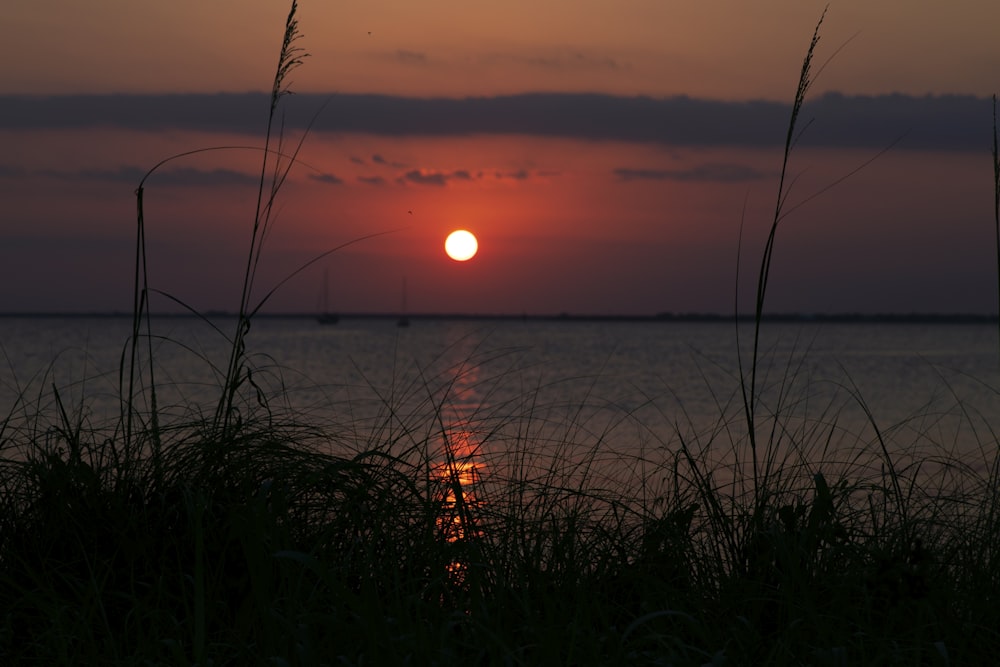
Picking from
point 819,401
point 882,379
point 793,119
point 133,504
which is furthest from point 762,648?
point 882,379

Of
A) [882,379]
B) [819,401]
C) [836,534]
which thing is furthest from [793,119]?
[882,379]

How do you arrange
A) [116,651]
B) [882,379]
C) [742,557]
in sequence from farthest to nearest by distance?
[882,379] → [742,557] → [116,651]

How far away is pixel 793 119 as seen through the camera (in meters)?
3.60

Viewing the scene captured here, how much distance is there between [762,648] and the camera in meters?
2.96

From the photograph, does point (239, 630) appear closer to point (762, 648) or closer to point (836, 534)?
point (762, 648)

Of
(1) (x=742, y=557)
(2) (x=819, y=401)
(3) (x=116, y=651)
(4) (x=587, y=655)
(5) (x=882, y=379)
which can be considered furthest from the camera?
(5) (x=882, y=379)

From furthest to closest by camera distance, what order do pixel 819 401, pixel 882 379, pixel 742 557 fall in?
pixel 882 379, pixel 819 401, pixel 742 557

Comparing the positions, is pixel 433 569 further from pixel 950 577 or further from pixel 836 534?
pixel 950 577

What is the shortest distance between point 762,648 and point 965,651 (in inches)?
22.1

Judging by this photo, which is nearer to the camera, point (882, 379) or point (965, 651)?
point (965, 651)

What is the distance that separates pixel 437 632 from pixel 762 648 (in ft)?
3.22

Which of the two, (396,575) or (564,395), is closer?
(396,575)

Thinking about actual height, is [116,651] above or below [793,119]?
below

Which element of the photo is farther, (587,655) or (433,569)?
(433,569)
